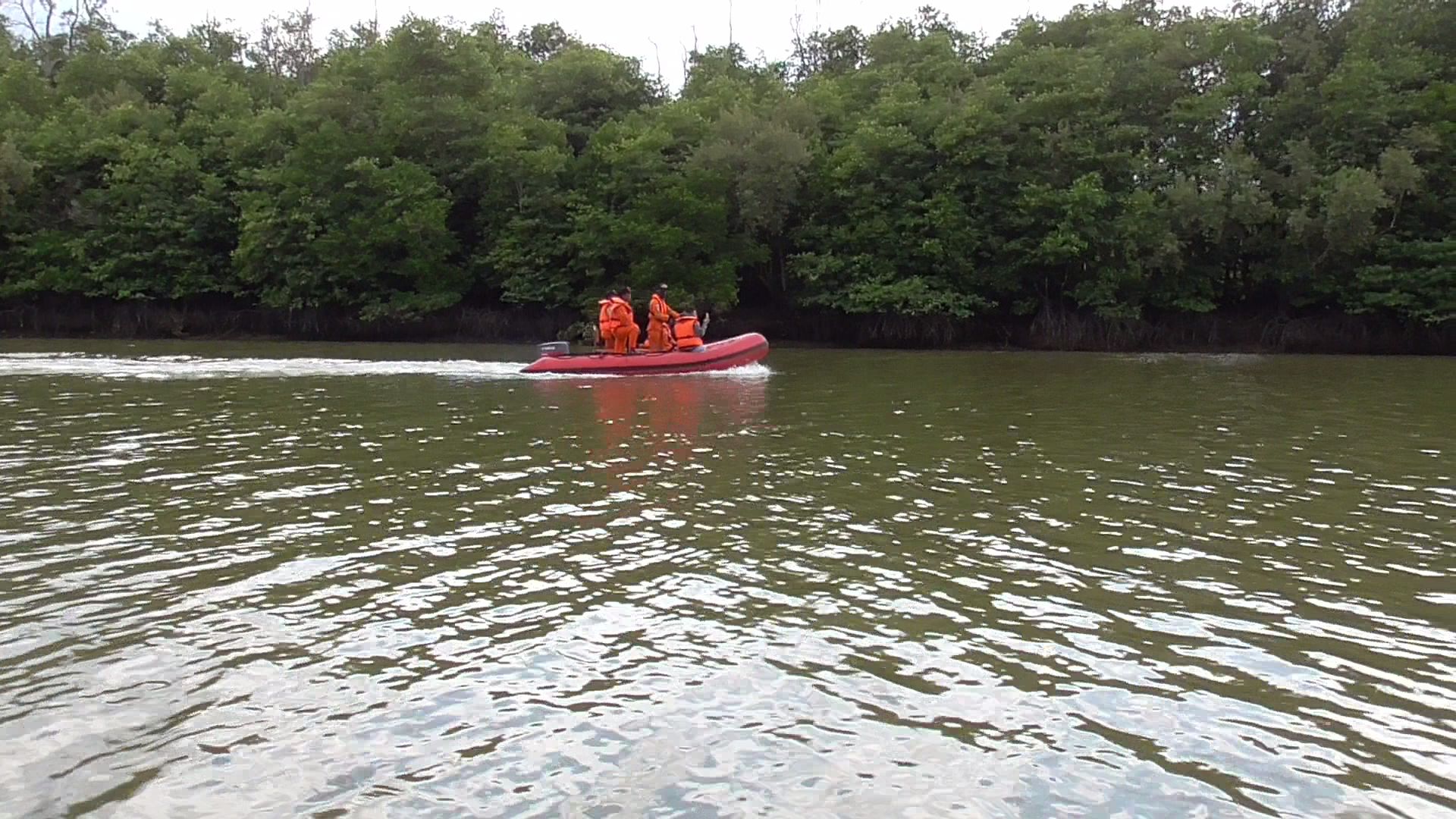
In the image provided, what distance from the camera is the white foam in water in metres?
21.3

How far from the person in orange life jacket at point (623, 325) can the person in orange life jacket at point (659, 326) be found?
1.14ft

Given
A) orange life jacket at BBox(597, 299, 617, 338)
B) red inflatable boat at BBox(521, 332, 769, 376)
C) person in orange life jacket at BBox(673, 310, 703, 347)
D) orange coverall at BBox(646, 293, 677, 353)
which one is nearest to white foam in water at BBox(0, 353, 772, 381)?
red inflatable boat at BBox(521, 332, 769, 376)

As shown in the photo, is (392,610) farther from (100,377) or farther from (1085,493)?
(100,377)

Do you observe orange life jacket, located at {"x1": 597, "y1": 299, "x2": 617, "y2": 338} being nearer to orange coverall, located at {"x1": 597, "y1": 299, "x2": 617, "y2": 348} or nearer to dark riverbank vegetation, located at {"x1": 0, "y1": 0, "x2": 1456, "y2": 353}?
orange coverall, located at {"x1": 597, "y1": 299, "x2": 617, "y2": 348}

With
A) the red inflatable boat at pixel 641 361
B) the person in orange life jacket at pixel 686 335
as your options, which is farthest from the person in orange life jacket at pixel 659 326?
the red inflatable boat at pixel 641 361

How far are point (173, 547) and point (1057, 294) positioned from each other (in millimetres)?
32137

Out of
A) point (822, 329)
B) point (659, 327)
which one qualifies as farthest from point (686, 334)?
A: point (822, 329)

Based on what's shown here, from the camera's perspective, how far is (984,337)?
3588cm

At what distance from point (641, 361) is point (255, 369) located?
8.25 metres

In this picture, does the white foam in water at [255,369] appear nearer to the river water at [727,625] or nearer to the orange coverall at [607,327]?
the orange coverall at [607,327]

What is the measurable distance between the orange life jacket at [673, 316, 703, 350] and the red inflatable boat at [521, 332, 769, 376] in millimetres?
188

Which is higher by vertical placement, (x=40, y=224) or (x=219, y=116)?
(x=219, y=116)

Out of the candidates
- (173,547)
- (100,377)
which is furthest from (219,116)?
(173,547)

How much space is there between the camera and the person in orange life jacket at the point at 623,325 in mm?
21766
